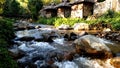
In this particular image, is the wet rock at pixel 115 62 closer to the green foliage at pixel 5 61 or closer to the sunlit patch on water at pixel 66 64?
the sunlit patch on water at pixel 66 64

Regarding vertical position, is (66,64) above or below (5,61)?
below

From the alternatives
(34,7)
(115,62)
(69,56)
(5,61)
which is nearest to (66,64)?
(69,56)

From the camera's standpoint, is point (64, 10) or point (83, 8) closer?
point (83, 8)

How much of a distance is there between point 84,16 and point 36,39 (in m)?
18.2

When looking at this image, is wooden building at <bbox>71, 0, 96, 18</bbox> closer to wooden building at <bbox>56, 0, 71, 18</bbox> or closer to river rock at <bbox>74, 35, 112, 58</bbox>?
wooden building at <bbox>56, 0, 71, 18</bbox>

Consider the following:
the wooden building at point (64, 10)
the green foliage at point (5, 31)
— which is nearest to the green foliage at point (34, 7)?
the wooden building at point (64, 10)

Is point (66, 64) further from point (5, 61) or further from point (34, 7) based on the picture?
point (34, 7)

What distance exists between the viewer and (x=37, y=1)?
120 ft

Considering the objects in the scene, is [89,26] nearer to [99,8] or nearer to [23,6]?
[99,8]

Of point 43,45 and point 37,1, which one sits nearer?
point 43,45

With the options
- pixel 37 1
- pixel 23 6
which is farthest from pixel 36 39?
pixel 23 6

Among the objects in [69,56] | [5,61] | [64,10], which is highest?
[5,61]

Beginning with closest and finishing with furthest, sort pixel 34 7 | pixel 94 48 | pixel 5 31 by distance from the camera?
pixel 94 48
pixel 5 31
pixel 34 7

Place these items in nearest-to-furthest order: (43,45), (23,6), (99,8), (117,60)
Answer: (117,60) → (43,45) → (99,8) → (23,6)
